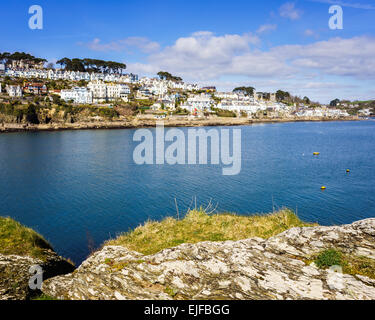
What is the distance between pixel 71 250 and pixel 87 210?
744cm

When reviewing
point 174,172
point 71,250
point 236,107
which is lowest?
point 71,250

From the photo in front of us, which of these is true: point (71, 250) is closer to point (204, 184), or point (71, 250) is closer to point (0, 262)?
point (0, 262)

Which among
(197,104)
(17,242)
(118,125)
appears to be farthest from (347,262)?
(197,104)

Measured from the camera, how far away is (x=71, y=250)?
17.0 m

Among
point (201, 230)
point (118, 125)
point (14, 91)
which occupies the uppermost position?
point (14, 91)

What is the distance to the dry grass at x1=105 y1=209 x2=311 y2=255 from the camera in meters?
9.43

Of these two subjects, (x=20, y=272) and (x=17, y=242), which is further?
(x=17, y=242)

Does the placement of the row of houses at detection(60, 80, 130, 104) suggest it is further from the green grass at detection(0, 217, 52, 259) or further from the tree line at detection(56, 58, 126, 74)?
the green grass at detection(0, 217, 52, 259)

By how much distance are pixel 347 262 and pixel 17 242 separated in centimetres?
971

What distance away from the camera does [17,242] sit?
8375 mm

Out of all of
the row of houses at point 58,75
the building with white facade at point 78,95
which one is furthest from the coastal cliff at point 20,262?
the row of houses at point 58,75

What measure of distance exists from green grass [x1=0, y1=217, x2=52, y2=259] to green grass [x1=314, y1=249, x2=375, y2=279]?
26.4ft

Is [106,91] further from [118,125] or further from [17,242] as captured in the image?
[17,242]
